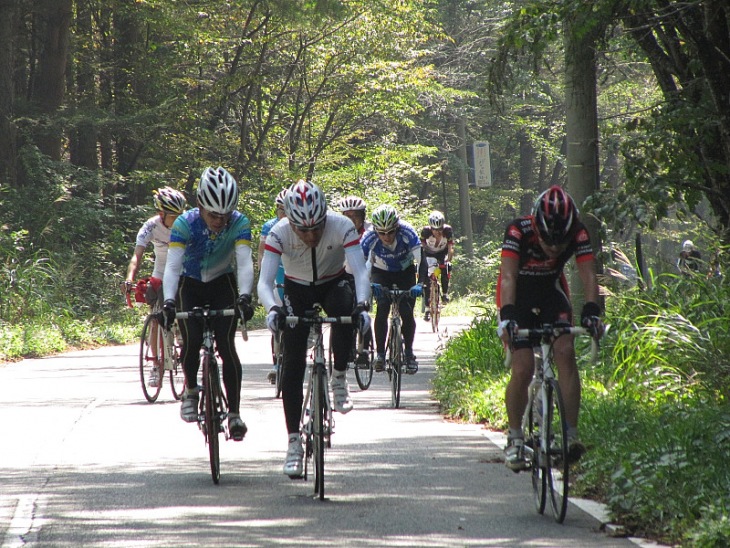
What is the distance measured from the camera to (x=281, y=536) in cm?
662

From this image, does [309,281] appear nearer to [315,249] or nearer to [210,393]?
[315,249]

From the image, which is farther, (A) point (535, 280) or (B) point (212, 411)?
(B) point (212, 411)

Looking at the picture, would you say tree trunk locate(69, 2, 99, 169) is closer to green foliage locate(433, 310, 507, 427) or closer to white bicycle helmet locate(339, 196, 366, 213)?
green foliage locate(433, 310, 507, 427)

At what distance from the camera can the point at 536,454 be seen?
7.14 meters

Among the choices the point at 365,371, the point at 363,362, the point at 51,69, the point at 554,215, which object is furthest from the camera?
the point at 51,69

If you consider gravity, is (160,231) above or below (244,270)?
above

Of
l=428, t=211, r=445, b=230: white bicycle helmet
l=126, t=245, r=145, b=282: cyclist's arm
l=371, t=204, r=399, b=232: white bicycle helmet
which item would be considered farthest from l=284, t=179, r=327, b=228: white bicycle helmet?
l=428, t=211, r=445, b=230: white bicycle helmet

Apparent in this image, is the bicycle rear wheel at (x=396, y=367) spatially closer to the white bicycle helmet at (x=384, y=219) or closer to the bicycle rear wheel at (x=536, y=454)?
the white bicycle helmet at (x=384, y=219)

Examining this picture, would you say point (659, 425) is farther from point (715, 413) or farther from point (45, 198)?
point (45, 198)

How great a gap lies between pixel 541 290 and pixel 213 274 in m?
2.71

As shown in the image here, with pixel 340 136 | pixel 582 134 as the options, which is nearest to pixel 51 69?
pixel 340 136

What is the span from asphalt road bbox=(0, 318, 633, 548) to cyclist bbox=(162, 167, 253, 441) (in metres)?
0.67

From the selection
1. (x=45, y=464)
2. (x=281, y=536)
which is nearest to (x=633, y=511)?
(x=281, y=536)

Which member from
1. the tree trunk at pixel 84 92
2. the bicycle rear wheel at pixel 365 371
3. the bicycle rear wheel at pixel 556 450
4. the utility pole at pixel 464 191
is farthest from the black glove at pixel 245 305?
the utility pole at pixel 464 191
